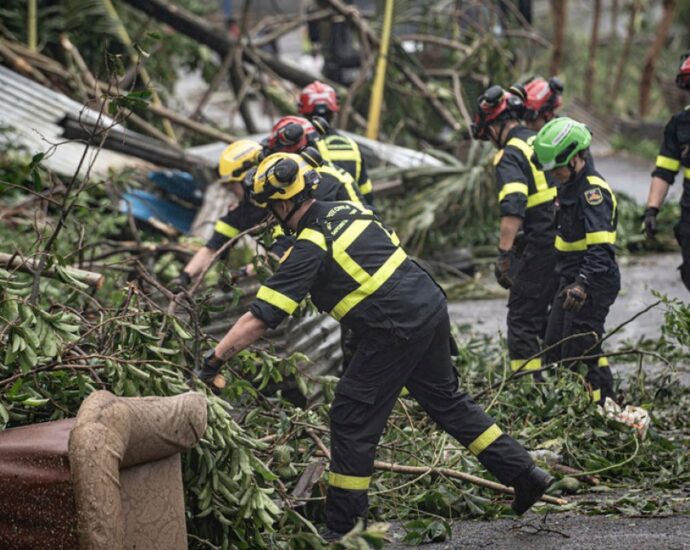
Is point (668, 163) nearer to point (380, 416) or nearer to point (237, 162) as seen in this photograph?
point (237, 162)

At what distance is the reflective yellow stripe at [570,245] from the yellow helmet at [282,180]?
2237 millimetres

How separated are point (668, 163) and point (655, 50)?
1127 cm

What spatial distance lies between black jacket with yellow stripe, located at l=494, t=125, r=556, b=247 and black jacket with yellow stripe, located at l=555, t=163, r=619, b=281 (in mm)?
332

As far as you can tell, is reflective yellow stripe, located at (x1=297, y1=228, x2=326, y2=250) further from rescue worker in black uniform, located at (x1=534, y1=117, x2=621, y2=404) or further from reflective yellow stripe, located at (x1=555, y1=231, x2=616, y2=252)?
reflective yellow stripe, located at (x1=555, y1=231, x2=616, y2=252)

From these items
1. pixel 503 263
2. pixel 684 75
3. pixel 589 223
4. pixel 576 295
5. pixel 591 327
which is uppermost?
pixel 684 75

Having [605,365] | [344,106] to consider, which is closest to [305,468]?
[605,365]

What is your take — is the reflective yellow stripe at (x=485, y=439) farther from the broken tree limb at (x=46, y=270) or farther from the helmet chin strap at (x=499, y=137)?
the helmet chin strap at (x=499, y=137)

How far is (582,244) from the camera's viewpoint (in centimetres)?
636

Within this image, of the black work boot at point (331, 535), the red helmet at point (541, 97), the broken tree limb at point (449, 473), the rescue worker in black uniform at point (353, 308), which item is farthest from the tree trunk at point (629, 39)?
the black work boot at point (331, 535)

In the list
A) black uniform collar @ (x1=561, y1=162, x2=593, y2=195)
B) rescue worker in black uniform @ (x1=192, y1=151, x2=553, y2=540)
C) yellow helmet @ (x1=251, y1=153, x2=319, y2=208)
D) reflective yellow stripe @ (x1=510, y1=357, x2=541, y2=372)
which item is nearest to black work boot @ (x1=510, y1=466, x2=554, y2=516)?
rescue worker in black uniform @ (x1=192, y1=151, x2=553, y2=540)

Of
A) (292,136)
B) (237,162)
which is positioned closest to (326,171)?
(292,136)

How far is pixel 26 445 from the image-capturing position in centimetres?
363

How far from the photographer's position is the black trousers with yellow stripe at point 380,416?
466 centimetres

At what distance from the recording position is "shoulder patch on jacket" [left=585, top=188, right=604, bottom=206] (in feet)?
20.1
